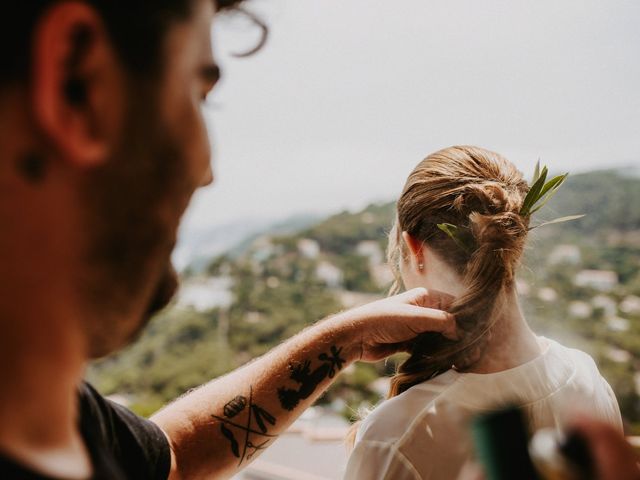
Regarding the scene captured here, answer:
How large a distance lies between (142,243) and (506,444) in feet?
1.34

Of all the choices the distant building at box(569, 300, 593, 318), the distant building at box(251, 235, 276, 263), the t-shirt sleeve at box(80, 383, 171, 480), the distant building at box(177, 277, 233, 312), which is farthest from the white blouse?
the distant building at box(177, 277, 233, 312)

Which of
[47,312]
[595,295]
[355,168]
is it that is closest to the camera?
[47,312]

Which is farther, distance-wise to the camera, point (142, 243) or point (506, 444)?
point (142, 243)

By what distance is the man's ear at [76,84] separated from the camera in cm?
43

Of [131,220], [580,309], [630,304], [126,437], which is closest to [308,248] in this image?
[630,304]

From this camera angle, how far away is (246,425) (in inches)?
39.4

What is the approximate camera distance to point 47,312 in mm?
458

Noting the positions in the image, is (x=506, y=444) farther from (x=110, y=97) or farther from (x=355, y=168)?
(x=355, y=168)

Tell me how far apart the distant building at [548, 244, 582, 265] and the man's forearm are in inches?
108

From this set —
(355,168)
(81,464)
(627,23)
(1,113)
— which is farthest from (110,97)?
(355,168)

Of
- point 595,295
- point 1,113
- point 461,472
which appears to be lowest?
point 595,295

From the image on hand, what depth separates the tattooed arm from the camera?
962mm

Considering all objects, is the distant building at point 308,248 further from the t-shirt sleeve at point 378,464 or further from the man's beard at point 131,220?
the man's beard at point 131,220

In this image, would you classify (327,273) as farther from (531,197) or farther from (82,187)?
(82,187)
